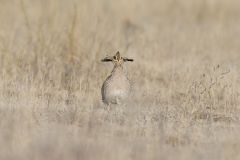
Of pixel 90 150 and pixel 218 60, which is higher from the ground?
pixel 218 60

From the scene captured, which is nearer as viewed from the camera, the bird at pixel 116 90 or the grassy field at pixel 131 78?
the grassy field at pixel 131 78

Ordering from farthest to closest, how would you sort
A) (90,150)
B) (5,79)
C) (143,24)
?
1. (143,24)
2. (5,79)
3. (90,150)

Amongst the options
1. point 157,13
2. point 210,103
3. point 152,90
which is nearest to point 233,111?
point 210,103

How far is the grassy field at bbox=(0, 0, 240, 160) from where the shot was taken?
867 cm

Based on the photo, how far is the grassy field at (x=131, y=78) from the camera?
867 centimetres

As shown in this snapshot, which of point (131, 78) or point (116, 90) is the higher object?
point (131, 78)

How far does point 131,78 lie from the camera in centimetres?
1353

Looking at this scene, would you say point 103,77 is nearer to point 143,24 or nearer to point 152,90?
point 152,90

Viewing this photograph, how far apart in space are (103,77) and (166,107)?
2265mm

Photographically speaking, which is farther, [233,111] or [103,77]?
[103,77]

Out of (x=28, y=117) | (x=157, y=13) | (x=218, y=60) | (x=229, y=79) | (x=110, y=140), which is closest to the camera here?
(x=110, y=140)

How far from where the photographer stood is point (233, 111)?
1121 cm

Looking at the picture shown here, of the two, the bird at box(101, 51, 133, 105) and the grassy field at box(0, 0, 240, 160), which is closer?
the grassy field at box(0, 0, 240, 160)

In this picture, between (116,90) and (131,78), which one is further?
(131,78)
